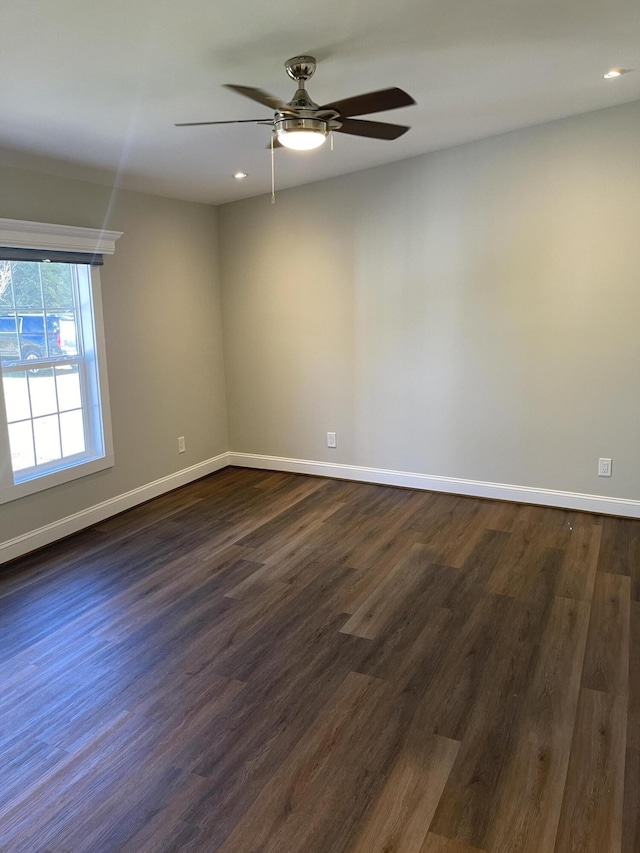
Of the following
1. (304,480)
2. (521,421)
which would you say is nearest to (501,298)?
(521,421)

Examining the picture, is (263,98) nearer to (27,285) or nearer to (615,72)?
(615,72)

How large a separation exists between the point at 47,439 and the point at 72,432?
0.20 metres

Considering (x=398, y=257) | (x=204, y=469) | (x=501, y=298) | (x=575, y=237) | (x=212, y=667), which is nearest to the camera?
(x=212, y=667)

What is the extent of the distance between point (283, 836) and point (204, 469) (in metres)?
3.80

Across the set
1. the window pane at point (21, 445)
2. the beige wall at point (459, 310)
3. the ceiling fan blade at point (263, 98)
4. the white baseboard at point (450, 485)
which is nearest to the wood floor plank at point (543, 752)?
the white baseboard at point (450, 485)

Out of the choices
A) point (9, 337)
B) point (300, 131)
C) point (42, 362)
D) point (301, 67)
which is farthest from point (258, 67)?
point (42, 362)

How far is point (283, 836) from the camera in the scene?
5.61 ft

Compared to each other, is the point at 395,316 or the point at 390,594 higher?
the point at 395,316

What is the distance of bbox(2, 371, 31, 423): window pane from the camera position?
11.7ft

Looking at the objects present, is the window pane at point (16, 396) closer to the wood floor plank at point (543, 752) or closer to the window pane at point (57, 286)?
the window pane at point (57, 286)

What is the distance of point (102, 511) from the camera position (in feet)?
14.0

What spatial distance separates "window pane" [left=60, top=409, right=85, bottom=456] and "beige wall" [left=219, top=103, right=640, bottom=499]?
5.46ft

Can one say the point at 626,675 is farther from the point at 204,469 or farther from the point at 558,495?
the point at 204,469

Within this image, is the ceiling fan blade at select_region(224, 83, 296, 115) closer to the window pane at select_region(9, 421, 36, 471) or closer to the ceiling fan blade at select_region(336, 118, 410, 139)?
the ceiling fan blade at select_region(336, 118, 410, 139)
